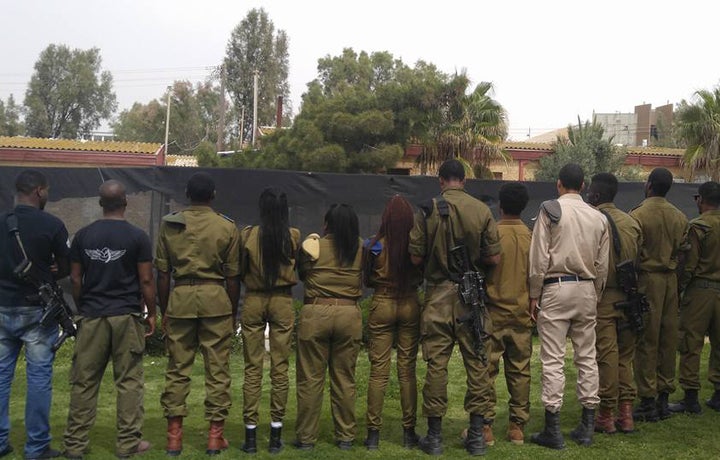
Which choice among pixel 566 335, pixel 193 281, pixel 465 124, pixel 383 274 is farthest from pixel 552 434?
pixel 465 124

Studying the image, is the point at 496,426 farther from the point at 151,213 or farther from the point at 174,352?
the point at 151,213

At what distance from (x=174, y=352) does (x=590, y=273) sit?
10.3 ft

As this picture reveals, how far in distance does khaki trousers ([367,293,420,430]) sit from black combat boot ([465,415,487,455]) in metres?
0.42

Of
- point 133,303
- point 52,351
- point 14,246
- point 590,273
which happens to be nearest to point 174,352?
point 133,303

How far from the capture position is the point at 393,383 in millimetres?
7129

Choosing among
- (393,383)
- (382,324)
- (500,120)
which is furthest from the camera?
(500,120)

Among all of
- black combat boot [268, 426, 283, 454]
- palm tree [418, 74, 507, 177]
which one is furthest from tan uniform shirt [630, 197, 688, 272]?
palm tree [418, 74, 507, 177]

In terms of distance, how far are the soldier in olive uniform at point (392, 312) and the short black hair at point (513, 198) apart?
79cm

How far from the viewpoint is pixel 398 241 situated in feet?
17.3

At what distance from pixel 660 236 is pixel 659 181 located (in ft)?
1.61

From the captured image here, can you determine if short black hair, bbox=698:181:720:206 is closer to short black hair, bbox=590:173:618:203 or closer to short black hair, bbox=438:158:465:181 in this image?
short black hair, bbox=590:173:618:203

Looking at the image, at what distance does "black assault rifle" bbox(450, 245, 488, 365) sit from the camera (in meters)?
5.05

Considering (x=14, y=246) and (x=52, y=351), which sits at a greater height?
(x=14, y=246)

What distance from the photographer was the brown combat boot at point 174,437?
5.01 m
